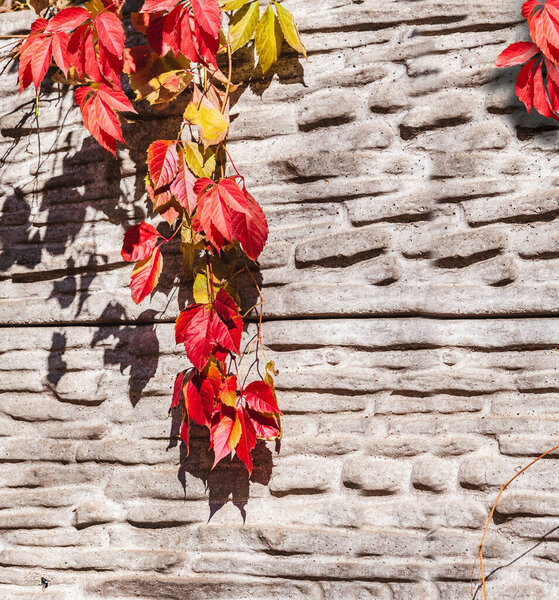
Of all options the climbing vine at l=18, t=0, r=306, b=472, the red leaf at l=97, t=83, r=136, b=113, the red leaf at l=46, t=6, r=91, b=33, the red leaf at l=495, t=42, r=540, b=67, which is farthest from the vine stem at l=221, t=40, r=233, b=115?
the red leaf at l=495, t=42, r=540, b=67

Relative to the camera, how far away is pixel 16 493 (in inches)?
64.7

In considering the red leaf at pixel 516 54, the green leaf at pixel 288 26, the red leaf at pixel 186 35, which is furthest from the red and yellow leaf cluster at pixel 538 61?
the red leaf at pixel 186 35

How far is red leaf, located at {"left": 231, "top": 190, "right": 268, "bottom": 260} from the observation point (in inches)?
53.6

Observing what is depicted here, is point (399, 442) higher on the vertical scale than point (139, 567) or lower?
higher

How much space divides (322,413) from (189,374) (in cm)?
35

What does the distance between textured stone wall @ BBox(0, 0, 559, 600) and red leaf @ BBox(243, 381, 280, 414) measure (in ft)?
0.34

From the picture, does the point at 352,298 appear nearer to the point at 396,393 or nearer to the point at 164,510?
the point at 396,393

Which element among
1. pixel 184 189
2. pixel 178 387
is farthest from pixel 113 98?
pixel 178 387

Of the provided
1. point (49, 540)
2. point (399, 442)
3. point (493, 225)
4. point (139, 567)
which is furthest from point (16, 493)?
point (493, 225)

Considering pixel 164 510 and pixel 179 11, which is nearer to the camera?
pixel 179 11

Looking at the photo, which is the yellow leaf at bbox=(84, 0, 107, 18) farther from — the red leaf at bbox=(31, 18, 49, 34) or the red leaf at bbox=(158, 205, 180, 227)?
the red leaf at bbox=(158, 205, 180, 227)

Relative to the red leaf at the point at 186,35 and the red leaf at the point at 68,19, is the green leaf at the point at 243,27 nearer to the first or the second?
the red leaf at the point at 186,35

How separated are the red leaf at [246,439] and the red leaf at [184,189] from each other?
1.66 feet

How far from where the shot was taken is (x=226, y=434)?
1.38 m
